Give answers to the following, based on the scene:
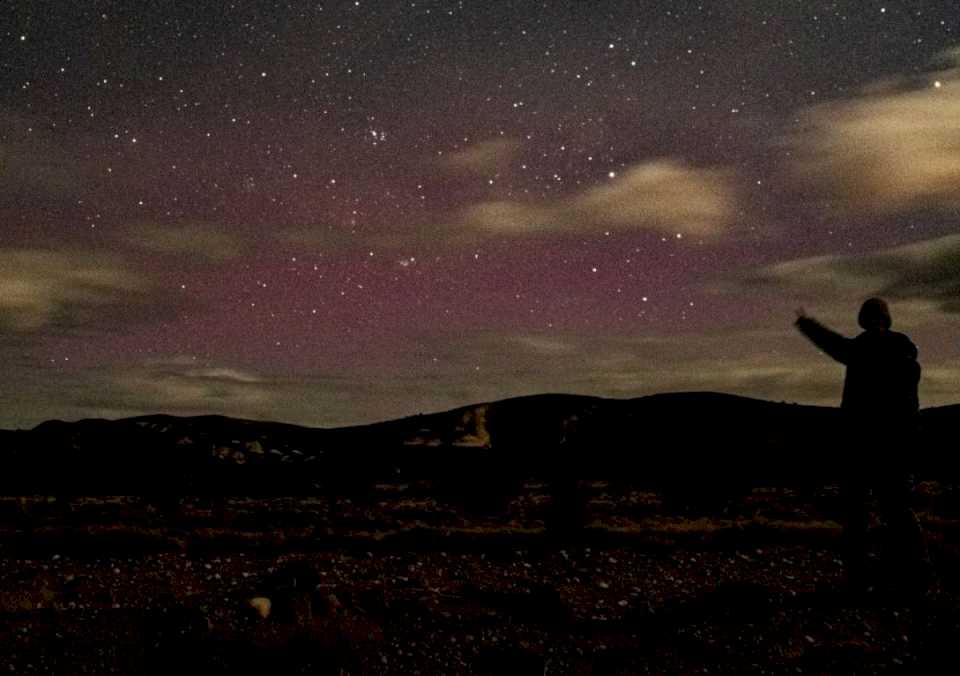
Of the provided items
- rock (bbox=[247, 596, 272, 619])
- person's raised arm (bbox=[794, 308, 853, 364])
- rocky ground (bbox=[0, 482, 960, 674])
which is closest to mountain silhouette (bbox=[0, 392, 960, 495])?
rocky ground (bbox=[0, 482, 960, 674])

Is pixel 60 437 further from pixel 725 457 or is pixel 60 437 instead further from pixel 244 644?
pixel 244 644

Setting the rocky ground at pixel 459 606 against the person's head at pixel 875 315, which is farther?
the person's head at pixel 875 315

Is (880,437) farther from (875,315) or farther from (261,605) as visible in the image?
(261,605)

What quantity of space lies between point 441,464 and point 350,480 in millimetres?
7031

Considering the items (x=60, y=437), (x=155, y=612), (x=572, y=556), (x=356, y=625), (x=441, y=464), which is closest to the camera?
(x=356, y=625)

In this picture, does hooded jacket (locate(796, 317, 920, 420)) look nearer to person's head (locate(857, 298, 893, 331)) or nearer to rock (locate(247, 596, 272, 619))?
person's head (locate(857, 298, 893, 331))

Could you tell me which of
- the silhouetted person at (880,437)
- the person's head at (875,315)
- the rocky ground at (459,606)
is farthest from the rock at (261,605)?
the person's head at (875,315)

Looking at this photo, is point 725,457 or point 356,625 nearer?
point 356,625

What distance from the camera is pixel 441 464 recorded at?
85.4 feet

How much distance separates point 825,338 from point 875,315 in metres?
0.40

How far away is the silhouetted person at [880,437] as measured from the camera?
5.97 meters

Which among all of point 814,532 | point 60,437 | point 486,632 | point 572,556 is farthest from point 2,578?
point 60,437

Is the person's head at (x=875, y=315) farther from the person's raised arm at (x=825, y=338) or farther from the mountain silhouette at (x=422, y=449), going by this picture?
the mountain silhouette at (x=422, y=449)

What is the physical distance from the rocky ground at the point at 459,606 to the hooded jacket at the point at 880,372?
1.43 m
